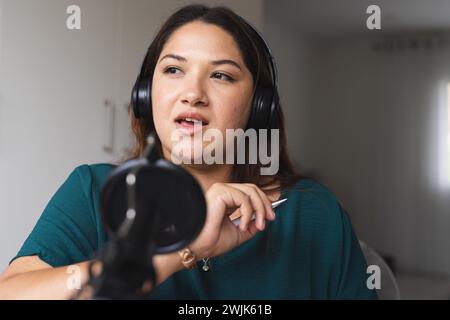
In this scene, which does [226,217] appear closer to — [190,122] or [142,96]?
[190,122]

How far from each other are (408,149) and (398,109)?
33 cm

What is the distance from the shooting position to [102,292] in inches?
8.4

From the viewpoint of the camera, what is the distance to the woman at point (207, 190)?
0.58 m

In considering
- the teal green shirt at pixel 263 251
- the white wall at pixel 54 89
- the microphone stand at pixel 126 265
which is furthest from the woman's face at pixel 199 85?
the white wall at pixel 54 89

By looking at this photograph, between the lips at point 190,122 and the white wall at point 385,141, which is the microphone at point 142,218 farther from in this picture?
the white wall at point 385,141

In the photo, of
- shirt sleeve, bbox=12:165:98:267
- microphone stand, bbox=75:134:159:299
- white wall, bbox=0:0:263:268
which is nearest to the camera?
microphone stand, bbox=75:134:159:299

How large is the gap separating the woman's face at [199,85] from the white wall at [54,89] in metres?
0.61

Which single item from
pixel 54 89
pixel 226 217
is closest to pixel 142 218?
pixel 226 217

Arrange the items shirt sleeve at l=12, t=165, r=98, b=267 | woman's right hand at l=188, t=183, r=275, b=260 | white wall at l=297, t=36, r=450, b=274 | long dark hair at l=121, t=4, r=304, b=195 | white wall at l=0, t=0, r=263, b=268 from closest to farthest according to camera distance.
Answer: woman's right hand at l=188, t=183, r=275, b=260 → shirt sleeve at l=12, t=165, r=98, b=267 → long dark hair at l=121, t=4, r=304, b=195 → white wall at l=0, t=0, r=263, b=268 → white wall at l=297, t=36, r=450, b=274

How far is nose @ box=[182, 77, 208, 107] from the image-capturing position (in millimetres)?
570

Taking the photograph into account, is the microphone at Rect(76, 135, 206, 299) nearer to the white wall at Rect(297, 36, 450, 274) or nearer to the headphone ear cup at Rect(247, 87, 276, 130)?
the headphone ear cup at Rect(247, 87, 276, 130)

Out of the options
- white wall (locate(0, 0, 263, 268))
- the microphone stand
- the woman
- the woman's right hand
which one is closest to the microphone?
the microphone stand

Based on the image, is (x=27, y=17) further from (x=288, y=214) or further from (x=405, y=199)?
(x=405, y=199)

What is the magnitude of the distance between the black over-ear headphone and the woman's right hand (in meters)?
0.26
